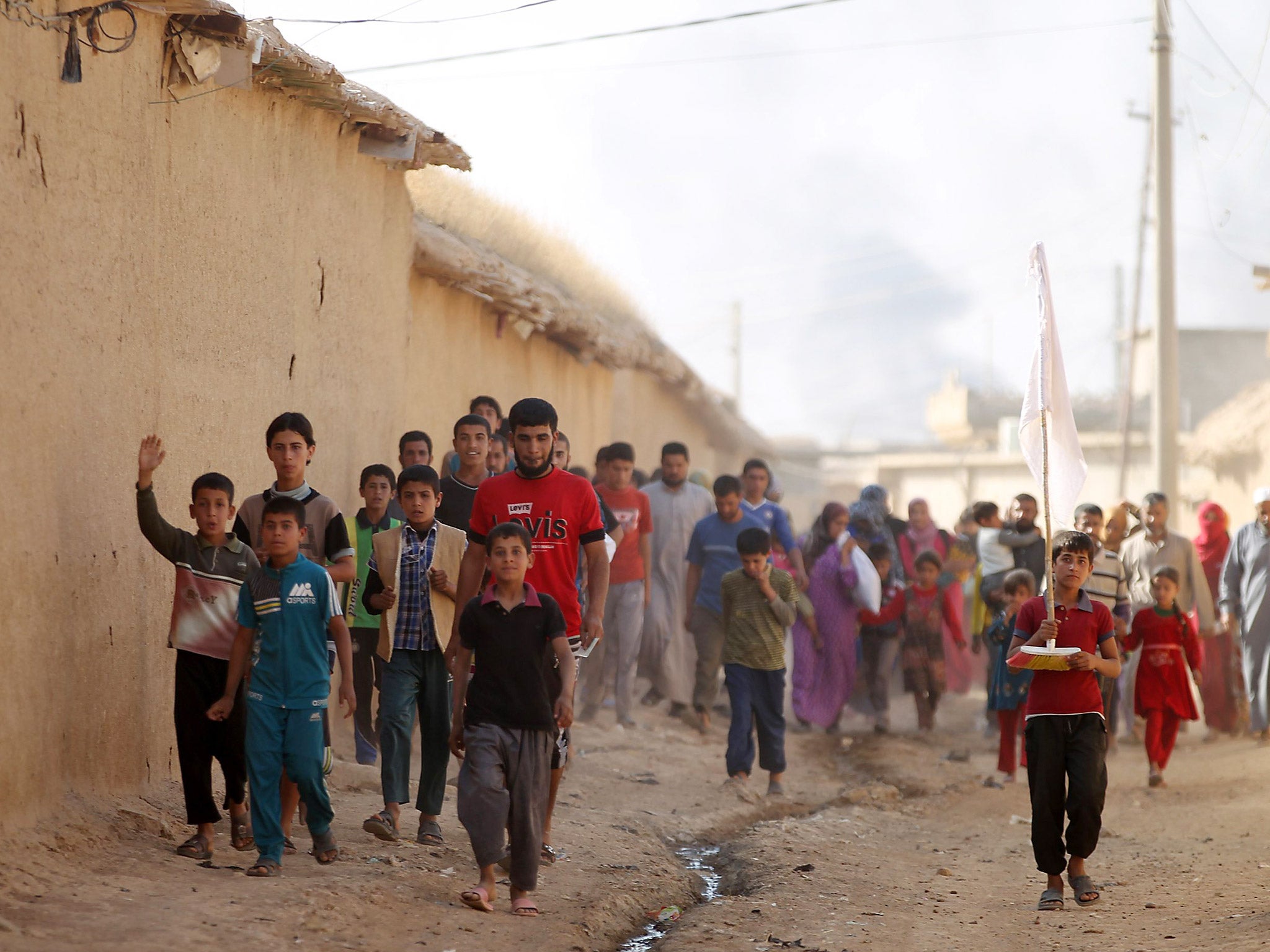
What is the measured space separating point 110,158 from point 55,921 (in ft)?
10.1

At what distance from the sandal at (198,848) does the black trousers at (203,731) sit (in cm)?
8

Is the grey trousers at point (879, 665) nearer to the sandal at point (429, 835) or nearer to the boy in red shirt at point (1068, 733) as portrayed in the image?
the boy in red shirt at point (1068, 733)

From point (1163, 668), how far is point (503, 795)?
6220 mm

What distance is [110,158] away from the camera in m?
6.04

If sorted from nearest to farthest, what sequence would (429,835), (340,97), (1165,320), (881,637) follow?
(429,835)
(340,97)
(881,637)
(1165,320)

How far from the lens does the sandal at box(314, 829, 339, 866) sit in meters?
5.77

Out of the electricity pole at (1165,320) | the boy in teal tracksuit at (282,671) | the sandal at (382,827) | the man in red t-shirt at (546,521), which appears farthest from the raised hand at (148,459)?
the electricity pole at (1165,320)

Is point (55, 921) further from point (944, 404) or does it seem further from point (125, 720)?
point (944, 404)

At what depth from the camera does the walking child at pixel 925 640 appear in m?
12.2

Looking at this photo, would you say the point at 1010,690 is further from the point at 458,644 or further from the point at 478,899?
the point at 478,899

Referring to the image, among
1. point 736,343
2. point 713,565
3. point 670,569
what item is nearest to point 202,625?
point 713,565

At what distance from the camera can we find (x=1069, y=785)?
621 centimetres

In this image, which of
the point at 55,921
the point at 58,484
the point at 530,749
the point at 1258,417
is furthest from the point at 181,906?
the point at 1258,417

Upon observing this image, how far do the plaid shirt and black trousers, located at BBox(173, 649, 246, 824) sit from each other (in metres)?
0.87
